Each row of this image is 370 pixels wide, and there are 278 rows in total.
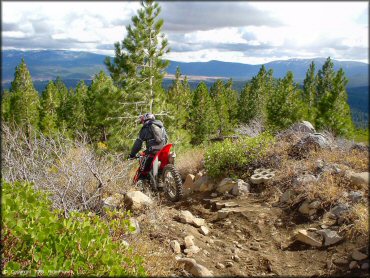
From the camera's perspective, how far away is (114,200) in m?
6.31

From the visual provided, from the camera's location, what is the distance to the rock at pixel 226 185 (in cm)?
761

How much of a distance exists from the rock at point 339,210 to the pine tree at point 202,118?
35.0 meters

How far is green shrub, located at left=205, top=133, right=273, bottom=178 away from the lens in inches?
319

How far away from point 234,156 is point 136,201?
3108 mm

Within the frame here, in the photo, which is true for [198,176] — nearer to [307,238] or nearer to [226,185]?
[226,185]

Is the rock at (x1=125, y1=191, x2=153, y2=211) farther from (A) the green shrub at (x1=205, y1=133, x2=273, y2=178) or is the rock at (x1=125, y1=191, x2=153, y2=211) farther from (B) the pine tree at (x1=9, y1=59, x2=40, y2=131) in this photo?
(B) the pine tree at (x1=9, y1=59, x2=40, y2=131)

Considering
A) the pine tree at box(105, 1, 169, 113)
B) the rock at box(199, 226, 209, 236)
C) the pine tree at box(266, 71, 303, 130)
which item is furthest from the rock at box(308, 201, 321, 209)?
the pine tree at box(266, 71, 303, 130)

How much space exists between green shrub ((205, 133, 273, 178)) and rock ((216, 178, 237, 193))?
280 mm

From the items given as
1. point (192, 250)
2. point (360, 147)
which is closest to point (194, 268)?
point (192, 250)

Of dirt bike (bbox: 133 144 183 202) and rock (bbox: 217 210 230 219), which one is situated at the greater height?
dirt bike (bbox: 133 144 183 202)

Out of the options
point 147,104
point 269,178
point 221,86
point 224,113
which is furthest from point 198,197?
point 221,86

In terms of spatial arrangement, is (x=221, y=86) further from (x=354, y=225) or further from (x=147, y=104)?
(x=354, y=225)

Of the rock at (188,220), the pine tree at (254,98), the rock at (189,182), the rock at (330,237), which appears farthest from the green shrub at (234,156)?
the pine tree at (254,98)

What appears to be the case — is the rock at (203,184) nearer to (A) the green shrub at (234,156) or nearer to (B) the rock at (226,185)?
(A) the green shrub at (234,156)
